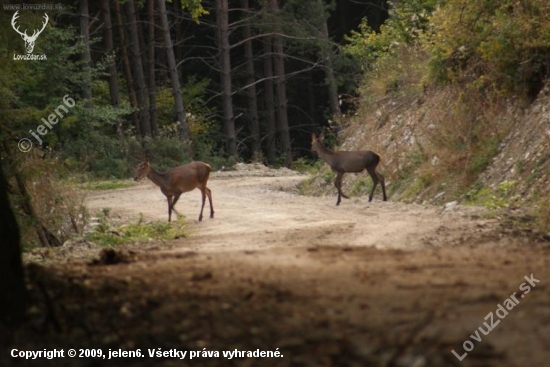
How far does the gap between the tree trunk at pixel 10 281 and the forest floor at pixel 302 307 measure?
139 millimetres

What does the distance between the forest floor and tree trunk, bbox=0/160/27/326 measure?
0.46 feet

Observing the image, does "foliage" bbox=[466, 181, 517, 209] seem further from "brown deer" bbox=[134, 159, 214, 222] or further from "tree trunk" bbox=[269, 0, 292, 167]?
"tree trunk" bbox=[269, 0, 292, 167]

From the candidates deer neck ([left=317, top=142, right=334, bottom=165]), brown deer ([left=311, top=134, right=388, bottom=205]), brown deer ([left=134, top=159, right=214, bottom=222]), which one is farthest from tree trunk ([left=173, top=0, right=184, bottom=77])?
brown deer ([left=134, top=159, right=214, bottom=222])

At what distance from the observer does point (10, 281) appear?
8.52 meters

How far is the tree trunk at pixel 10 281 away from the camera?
8.47 metres

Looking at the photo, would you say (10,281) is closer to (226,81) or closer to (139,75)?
Answer: (139,75)

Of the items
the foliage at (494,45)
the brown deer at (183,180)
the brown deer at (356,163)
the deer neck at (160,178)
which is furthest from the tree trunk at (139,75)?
the brown deer at (183,180)

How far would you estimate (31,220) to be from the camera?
18.0 metres

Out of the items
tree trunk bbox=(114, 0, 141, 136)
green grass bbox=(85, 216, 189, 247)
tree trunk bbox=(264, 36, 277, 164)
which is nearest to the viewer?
green grass bbox=(85, 216, 189, 247)

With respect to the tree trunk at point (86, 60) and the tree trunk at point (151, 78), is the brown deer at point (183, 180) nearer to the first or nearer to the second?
the tree trunk at point (86, 60)

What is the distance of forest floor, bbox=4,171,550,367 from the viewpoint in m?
7.42

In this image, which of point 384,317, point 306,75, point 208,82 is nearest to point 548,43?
point 384,317

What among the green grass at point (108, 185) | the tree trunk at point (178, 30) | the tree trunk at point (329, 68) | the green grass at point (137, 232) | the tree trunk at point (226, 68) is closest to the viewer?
the green grass at point (137, 232)

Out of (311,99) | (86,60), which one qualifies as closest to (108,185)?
(86,60)
